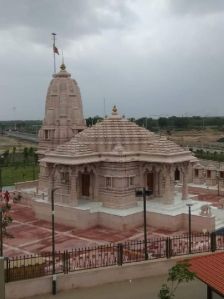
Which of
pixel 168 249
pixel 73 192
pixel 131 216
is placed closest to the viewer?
pixel 168 249

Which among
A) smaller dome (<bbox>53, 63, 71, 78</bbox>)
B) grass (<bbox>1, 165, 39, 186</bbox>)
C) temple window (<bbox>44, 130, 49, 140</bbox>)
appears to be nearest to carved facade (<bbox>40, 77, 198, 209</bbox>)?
temple window (<bbox>44, 130, 49, 140</bbox>)

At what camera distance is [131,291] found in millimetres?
15242

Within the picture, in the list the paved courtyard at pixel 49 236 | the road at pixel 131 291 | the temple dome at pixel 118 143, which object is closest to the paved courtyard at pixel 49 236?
the paved courtyard at pixel 49 236

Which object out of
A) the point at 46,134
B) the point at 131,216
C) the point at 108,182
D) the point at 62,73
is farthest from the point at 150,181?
the point at 62,73

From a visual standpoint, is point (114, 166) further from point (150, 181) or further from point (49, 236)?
point (49, 236)

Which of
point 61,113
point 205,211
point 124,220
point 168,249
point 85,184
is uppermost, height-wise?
point 61,113

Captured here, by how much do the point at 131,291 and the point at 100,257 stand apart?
284 cm

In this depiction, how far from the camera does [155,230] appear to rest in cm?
2334

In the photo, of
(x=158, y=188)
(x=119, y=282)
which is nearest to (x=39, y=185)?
(x=158, y=188)

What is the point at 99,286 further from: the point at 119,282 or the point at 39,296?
the point at 39,296

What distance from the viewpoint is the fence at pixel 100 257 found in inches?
591

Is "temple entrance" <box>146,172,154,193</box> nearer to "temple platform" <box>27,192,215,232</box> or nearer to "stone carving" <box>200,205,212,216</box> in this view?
"temple platform" <box>27,192,215,232</box>

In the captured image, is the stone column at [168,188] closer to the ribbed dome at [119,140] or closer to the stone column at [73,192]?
the ribbed dome at [119,140]

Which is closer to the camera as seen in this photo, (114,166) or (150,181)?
(114,166)
